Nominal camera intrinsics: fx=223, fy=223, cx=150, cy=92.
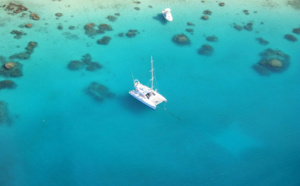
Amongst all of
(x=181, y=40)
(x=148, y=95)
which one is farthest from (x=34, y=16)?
(x=148, y=95)

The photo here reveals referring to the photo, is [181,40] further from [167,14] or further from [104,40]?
[104,40]

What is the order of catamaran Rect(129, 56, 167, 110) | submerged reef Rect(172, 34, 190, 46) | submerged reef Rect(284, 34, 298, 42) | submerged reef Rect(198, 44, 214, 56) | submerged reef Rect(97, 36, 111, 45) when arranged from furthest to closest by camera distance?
submerged reef Rect(284, 34, 298, 42) < submerged reef Rect(172, 34, 190, 46) < submerged reef Rect(97, 36, 111, 45) < submerged reef Rect(198, 44, 214, 56) < catamaran Rect(129, 56, 167, 110)

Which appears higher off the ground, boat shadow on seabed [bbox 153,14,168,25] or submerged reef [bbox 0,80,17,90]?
boat shadow on seabed [bbox 153,14,168,25]

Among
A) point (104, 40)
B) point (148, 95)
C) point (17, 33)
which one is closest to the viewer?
point (148, 95)

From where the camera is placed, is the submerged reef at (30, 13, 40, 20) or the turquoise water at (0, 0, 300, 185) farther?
the submerged reef at (30, 13, 40, 20)

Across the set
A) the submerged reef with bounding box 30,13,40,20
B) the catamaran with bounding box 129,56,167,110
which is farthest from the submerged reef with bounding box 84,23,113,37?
the catamaran with bounding box 129,56,167,110

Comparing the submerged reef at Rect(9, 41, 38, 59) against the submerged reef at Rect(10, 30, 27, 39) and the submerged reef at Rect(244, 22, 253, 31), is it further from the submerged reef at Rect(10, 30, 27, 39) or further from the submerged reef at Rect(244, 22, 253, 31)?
the submerged reef at Rect(244, 22, 253, 31)
